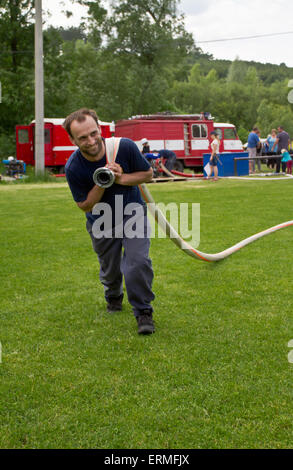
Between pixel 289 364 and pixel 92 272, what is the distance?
3.10m

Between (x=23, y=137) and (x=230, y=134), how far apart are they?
1111 centimetres

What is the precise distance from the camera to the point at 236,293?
4965 millimetres

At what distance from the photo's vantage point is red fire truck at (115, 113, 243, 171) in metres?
24.1

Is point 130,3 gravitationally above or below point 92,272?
above

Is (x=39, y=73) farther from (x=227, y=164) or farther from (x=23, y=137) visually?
(x=227, y=164)

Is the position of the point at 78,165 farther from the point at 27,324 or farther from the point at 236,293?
the point at 236,293

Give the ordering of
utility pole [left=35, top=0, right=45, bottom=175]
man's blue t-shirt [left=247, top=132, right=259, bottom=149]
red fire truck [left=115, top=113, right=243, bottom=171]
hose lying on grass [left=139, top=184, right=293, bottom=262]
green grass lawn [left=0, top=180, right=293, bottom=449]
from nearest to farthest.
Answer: green grass lawn [left=0, top=180, right=293, bottom=449]
hose lying on grass [left=139, top=184, right=293, bottom=262]
utility pole [left=35, top=0, right=45, bottom=175]
man's blue t-shirt [left=247, top=132, right=259, bottom=149]
red fire truck [left=115, top=113, right=243, bottom=171]

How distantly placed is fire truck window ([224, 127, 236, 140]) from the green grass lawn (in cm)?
2166

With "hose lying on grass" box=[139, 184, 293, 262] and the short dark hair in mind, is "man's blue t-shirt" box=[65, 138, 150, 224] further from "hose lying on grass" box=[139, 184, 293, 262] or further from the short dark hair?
"hose lying on grass" box=[139, 184, 293, 262]

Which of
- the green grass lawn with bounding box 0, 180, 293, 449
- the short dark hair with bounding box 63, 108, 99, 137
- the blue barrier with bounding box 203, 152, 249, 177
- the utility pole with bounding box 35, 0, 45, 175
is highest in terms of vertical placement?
the utility pole with bounding box 35, 0, 45, 175

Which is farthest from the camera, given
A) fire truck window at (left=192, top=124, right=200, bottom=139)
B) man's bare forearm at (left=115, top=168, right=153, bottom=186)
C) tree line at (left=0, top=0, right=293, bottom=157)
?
tree line at (left=0, top=0, right=293, bottom=157)

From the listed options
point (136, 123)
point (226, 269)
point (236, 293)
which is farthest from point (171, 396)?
point (136, 123)

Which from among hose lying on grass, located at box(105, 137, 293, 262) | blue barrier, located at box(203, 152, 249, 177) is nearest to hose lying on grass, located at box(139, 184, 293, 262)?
hose lying on grass, located at box(105, 137, 293, 262)

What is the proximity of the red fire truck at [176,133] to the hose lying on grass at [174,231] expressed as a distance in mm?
16632
